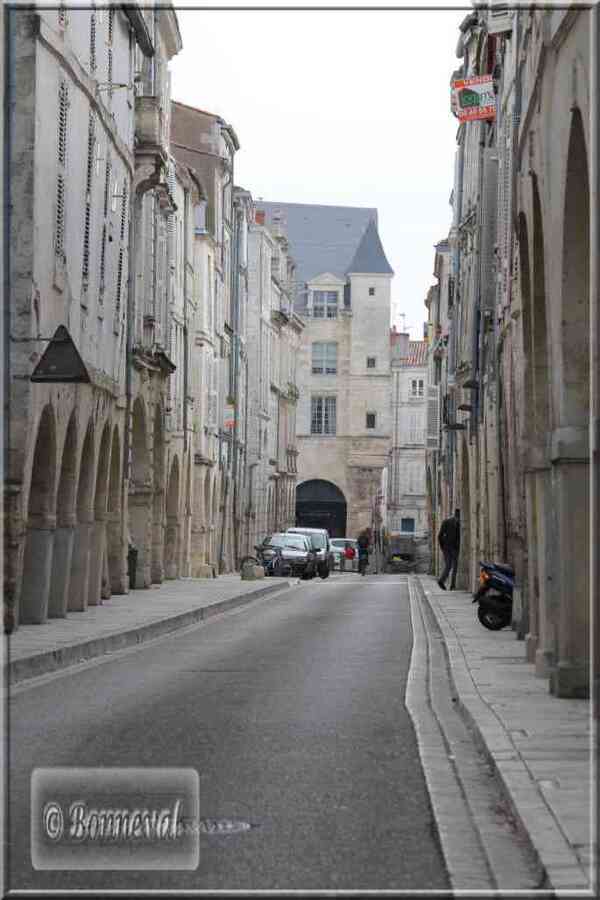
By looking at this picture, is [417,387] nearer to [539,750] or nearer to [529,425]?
[529,425]

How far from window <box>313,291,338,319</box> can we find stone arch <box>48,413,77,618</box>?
7962 cm

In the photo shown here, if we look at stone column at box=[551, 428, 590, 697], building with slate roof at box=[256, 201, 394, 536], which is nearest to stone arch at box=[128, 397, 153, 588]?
stone column at box=[551, 428, 590, 697]

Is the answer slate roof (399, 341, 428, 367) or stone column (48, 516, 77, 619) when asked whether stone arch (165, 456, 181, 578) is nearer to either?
stone column (48, 516, 77, 619)

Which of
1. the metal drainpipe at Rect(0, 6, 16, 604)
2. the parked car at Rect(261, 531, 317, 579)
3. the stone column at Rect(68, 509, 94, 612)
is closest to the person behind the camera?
the metal drainpipe at Rect(0, 6, 16, 604)

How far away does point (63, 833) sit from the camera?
27.5ft

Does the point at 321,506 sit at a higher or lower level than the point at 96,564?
higher

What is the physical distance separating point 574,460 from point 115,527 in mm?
23200

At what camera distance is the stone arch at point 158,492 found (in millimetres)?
43250

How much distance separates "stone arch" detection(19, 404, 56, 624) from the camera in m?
25.6

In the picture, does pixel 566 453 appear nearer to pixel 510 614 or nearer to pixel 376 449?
pixel 510 614

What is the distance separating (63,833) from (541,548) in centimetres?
865

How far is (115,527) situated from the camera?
119 feet

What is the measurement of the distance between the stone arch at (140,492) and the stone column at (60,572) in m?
13.5

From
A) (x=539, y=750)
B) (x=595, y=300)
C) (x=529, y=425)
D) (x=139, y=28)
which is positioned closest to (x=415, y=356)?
(x=139, y=28)
